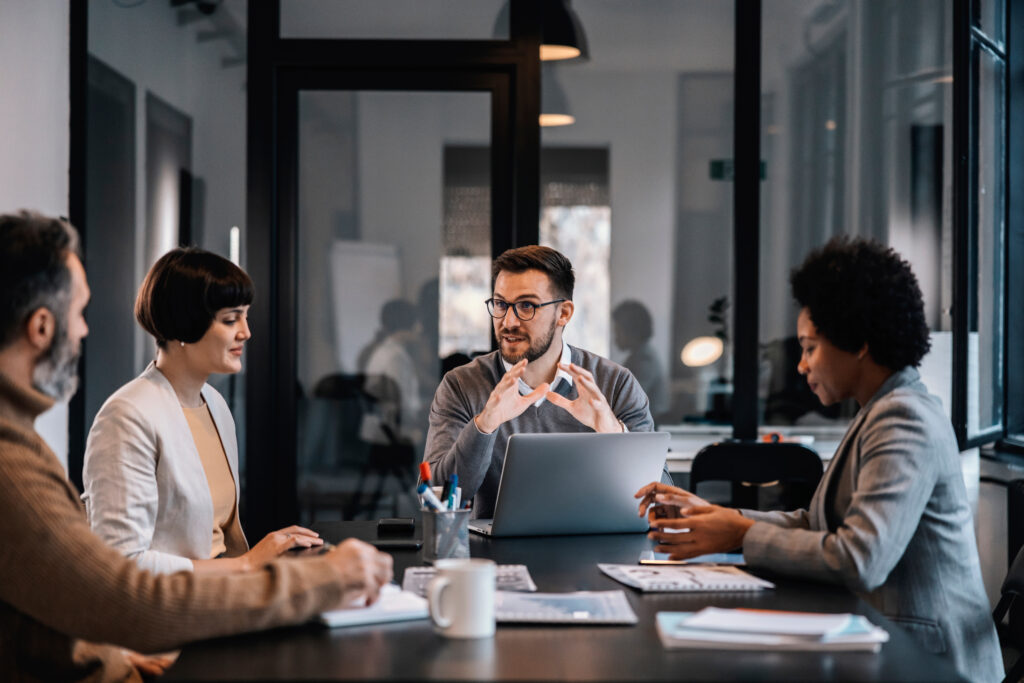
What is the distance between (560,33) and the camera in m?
4.21

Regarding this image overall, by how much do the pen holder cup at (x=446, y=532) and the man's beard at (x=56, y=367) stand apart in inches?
27.7

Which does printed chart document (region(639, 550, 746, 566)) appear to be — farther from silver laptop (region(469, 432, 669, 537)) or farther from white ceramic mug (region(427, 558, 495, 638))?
white ceramic mug (region(427, 558, 495, 638))

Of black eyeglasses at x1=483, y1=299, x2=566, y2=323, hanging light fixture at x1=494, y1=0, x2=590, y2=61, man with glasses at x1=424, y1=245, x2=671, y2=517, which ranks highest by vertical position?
hanging light fixture at x1=494, y1=0, x2=590, y2=61

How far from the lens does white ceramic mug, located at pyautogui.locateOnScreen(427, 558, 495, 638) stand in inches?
56.6

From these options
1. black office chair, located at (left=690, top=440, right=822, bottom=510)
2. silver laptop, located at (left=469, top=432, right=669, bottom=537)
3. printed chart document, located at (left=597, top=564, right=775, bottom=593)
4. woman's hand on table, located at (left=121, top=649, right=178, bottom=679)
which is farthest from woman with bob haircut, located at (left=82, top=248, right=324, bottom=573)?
black office chair, located at (left=690, top=440, right=822, bottom=510)

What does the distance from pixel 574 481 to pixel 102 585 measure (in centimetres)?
107

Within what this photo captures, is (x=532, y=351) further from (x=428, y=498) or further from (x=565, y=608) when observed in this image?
(x=565, y=608)

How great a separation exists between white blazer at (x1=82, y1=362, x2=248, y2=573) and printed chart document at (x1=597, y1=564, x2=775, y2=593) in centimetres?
85

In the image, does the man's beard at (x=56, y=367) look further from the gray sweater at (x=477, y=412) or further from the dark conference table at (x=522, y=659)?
the gray sweater at (x=477, y=412)

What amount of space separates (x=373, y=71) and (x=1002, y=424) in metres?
3.01

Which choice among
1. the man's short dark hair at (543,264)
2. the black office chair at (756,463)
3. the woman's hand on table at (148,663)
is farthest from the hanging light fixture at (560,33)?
the woman's hand on table at (148,663)

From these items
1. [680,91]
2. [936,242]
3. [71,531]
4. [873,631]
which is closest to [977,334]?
[936,242]

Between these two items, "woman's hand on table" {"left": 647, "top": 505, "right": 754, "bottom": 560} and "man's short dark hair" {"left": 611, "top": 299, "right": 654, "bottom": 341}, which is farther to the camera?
"man's short dark hair" {"left": 611, "top": 299, "right": 654, "bottom": 341}

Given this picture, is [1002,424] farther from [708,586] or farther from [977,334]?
[708,586]
